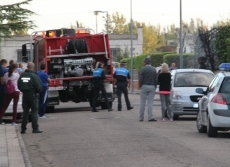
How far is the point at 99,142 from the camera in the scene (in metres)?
16.7

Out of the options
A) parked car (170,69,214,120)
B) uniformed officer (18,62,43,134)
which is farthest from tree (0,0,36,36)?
parked car (170,69,214,120)

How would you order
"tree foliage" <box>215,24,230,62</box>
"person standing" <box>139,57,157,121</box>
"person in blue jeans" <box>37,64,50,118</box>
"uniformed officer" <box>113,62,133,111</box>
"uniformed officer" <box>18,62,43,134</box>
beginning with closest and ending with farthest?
"uniformed officer" <box>18,62,43,134</box> → "person standing" <box>139,57,157,121</box> → "person in blue jeans" <box>37,64,50,118</box> → "uniformed officer" <box>113,62,133,111</box> → "tree foliage" <box>215,24,230,62</box>

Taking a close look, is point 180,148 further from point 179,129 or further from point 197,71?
point 197,71

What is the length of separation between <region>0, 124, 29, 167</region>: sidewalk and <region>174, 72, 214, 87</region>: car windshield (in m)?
6.67

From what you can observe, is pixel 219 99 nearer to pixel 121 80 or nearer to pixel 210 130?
pixel 210 130

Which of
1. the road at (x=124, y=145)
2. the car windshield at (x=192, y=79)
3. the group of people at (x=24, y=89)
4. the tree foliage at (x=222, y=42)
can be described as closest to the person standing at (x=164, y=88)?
the road at (x=124, y=145)

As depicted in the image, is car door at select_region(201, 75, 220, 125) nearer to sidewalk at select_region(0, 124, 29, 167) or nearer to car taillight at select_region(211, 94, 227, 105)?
car taillight at select_region(211, 94, 227, 105)

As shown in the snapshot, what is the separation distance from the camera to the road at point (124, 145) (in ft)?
43.7

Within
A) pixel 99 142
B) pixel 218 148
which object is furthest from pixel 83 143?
pixel 218 148

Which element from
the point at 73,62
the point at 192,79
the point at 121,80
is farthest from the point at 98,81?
the point at 192,79

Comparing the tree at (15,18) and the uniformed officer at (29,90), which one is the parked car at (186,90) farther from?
the tree at (15,18)

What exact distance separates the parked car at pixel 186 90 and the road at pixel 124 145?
480 millimetres

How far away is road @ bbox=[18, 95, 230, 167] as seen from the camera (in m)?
13.3

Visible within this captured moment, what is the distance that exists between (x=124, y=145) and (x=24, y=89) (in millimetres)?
4251
